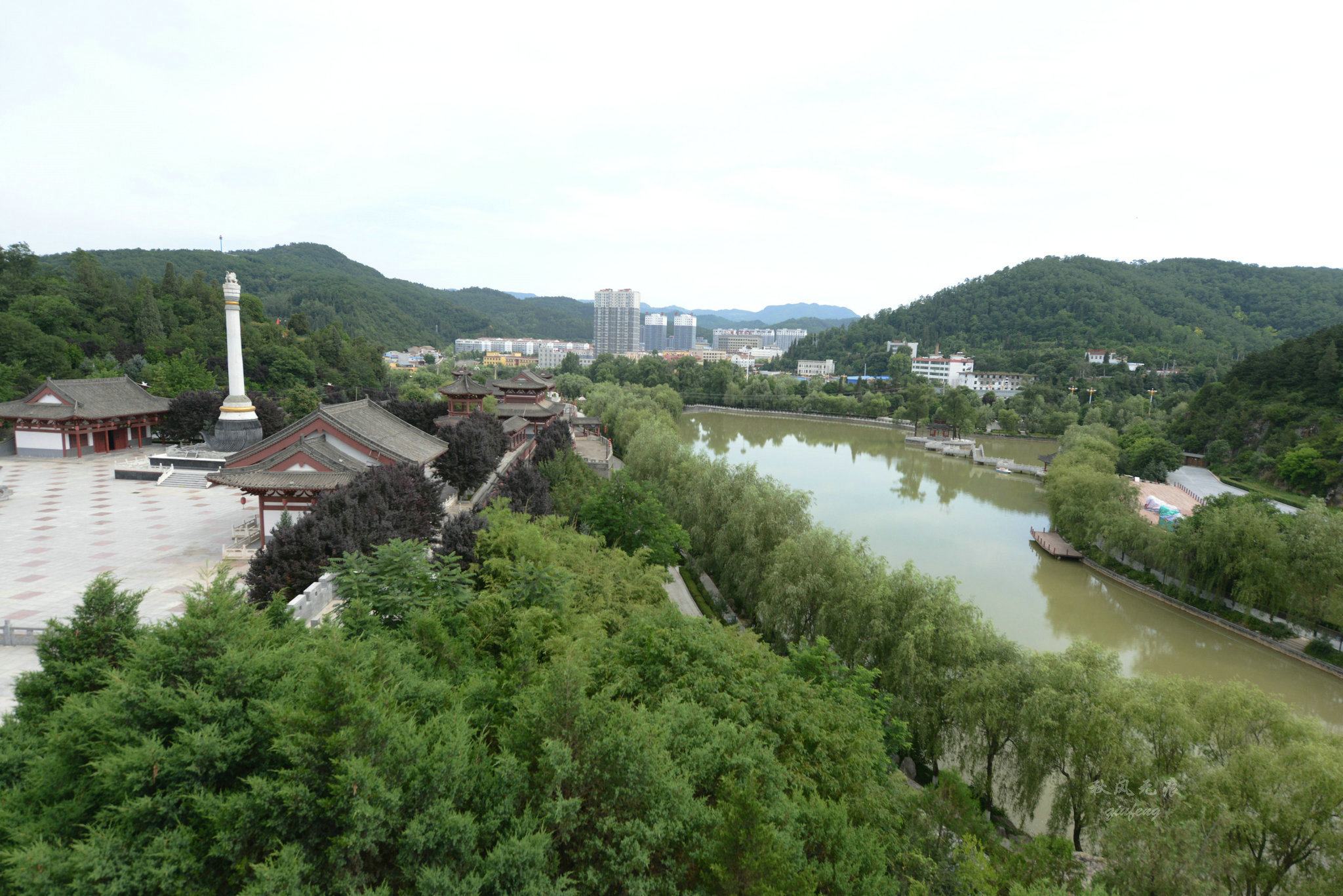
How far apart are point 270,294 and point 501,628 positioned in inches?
4157

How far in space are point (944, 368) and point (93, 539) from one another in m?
88.2

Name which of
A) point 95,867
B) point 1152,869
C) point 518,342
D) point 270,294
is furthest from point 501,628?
point 518,342

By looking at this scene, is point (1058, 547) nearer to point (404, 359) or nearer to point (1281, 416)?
point (1281, 416)

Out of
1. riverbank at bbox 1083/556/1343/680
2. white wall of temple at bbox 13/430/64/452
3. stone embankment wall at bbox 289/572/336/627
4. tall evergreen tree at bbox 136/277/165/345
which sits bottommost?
riverbank at bbox 1083/556/1343/680

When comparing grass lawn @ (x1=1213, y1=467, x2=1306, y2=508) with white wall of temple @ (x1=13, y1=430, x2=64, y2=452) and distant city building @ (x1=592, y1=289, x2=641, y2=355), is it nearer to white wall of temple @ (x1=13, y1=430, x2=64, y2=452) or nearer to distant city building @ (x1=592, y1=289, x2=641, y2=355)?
white wall of temple @ (x1=13, y1=430, x2=64, y2=452)

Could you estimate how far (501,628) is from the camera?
806 cm

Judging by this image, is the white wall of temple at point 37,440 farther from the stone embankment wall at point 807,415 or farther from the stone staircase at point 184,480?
the stone embankment wall at point 807,415

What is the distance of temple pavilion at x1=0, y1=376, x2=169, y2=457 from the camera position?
2297 cm

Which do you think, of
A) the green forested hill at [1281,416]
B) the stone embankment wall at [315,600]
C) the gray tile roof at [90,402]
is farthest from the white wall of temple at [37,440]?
the green forested hill at [1281,416]

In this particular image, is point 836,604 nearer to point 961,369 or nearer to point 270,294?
point 961,369

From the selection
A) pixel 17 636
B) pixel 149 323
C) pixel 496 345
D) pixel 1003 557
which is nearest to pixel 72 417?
pixel 17 636

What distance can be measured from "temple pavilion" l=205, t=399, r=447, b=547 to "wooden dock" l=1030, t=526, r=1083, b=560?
21856mm

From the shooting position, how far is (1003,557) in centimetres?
2361

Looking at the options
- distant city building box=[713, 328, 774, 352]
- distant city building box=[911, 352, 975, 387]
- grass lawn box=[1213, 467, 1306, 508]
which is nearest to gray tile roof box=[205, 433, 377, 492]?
grass lawn box=[1213, 467, 1306, 508]
